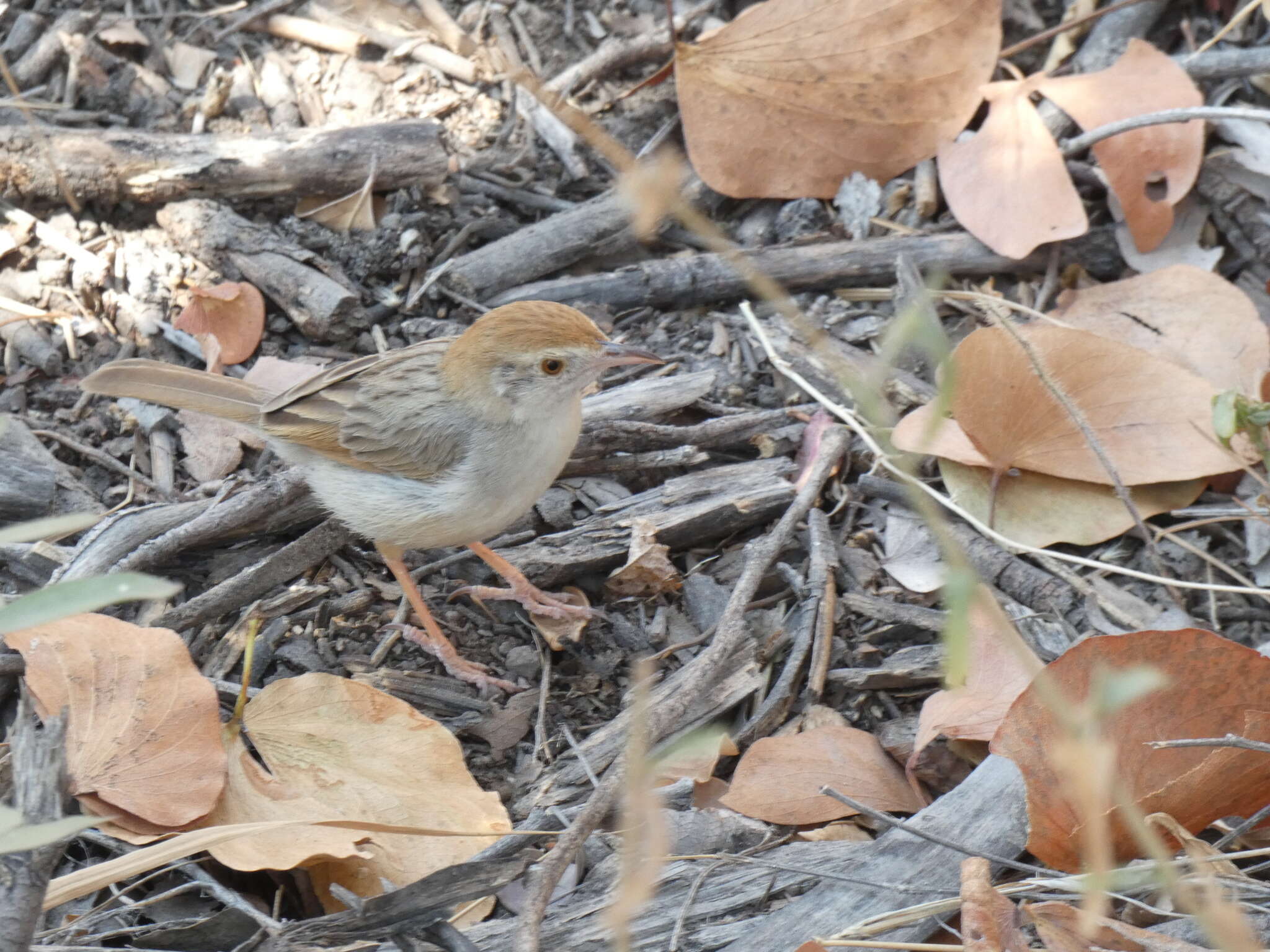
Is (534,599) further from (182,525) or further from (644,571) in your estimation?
(182,525)

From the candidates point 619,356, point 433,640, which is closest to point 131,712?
point 433,640

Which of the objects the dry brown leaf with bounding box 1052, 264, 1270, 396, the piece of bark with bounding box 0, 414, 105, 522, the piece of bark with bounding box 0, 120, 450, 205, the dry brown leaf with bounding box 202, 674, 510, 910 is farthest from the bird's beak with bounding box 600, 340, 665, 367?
the piece of bark with bounding box 0, 414, 105, 522

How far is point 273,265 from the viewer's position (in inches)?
220

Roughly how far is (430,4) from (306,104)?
85cm

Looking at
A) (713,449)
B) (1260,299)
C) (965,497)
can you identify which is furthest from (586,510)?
(1260,299)

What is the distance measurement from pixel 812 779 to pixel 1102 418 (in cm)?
190

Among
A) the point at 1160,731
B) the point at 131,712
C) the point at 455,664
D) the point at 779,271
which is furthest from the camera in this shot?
the point at 779,271

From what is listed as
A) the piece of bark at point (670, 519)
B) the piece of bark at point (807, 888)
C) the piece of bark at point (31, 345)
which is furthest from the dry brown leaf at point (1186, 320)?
the piece of bark at point (31, 345)

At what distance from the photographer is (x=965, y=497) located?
4828mm

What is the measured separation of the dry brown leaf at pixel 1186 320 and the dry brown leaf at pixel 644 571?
2.09 meters

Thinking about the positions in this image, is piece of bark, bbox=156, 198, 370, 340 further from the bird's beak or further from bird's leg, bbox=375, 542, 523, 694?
the bird's beak

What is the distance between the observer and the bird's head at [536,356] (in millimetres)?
4707

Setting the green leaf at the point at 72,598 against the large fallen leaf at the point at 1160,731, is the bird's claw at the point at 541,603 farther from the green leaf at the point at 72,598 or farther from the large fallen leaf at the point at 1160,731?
the green leaf at the point at 72,598

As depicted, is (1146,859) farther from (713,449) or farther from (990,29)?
(990,29)
